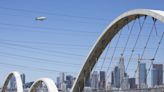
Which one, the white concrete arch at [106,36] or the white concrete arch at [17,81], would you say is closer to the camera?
the white concrete arch at [106,36]

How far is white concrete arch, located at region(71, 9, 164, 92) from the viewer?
35.6m

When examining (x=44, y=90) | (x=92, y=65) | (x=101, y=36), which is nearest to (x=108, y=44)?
(x=101, y=36)

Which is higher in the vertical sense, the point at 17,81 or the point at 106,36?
the point at 106,36

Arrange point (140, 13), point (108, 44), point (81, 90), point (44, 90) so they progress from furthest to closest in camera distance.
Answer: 1. point (44, 90)
2. point (81, 90)
3. point (108, 44)
4. point (140, 13)

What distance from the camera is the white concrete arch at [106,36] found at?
35.6m

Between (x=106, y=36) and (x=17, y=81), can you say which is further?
(x=17, y=81)

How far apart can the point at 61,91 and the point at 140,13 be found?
3918 cm

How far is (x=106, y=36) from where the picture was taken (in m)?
46.4

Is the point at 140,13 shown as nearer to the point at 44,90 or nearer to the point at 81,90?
the point at 81,90

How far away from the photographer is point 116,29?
44688mm

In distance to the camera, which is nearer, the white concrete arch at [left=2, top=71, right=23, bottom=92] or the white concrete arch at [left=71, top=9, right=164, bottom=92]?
the white concrete arch at [left=71, top=9, right=164, bottom=92]

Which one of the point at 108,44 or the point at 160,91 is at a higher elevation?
the point at 108,44

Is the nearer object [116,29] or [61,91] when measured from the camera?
[116,29]

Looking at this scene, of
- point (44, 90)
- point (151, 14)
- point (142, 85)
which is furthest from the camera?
point (44, 90)
